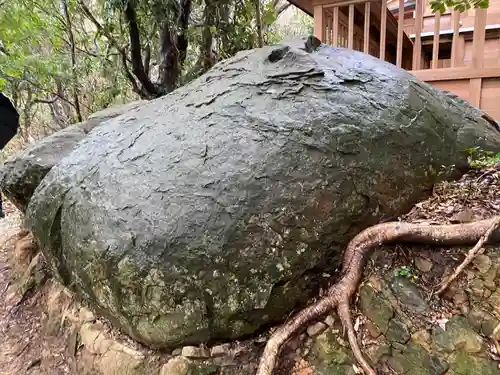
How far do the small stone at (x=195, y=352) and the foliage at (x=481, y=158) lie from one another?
2396 millimetres

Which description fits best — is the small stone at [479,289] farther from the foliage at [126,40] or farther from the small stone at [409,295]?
the foliage at [126,40]

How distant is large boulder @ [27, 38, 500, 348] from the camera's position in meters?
2.11

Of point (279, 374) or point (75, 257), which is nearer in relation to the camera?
point (279, 374)

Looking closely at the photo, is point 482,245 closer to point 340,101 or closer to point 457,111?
point 340,101

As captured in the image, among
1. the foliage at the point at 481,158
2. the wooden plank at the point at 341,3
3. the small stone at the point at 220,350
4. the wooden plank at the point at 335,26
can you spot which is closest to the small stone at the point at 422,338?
the small stone at the point at 220,350

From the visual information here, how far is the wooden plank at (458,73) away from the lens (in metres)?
3.74

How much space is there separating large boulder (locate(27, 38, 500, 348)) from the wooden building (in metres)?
1.06

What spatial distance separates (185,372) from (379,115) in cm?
214

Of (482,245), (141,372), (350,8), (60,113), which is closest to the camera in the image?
(482,245)

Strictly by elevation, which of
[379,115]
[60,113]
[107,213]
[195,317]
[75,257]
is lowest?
[195,317]

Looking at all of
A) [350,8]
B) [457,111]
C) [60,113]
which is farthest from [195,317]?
[60,113]

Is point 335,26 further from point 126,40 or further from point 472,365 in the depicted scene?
point 472,365

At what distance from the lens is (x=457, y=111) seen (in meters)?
3.15

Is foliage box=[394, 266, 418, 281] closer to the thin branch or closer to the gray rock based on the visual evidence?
the gray rock
